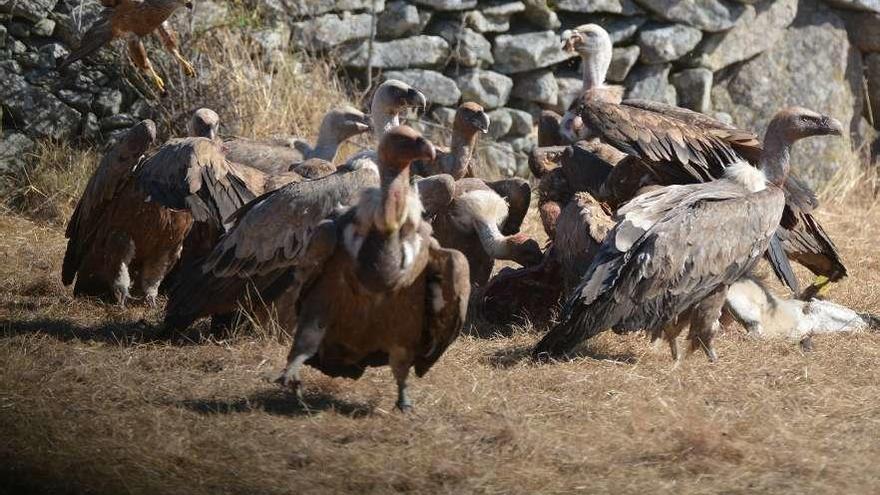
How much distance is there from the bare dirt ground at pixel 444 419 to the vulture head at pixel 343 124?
2.46 m

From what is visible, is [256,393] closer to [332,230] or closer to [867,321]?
[332,230]

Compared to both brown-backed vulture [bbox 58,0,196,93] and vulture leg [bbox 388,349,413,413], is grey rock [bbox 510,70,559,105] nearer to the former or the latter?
brown-backed vulture [bbox 58,0,196,93]

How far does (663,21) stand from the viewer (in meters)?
11.7

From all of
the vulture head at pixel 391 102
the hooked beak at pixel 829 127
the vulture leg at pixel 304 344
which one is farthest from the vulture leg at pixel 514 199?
the vulture leg at pixel 304 344

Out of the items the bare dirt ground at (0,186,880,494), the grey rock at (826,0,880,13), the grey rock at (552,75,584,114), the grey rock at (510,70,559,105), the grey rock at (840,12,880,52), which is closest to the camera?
the bare dirt ground at (0,186,880,494)

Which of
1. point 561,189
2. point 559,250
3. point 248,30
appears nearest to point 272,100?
point 248,30

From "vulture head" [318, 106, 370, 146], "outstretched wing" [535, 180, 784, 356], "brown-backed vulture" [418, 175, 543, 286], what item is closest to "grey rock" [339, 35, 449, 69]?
"vulture head" [318, 106, 370, 146]

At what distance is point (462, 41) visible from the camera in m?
11.0

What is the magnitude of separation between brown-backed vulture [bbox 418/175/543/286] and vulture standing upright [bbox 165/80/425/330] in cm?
112

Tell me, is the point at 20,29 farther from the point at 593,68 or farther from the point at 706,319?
the point at 706,319

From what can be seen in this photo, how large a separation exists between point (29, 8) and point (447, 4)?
330 cm

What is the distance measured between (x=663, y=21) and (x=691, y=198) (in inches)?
213

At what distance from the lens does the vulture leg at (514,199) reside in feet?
26.6

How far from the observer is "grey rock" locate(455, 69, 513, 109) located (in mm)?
11070
